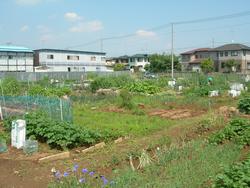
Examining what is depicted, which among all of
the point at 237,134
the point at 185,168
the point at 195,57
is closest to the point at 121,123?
the point at 237,134

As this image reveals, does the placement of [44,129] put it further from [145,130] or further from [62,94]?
[62,94]

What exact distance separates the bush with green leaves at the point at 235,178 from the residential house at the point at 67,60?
158 feet

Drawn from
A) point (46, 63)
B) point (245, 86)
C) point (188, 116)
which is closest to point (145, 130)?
point (188, 116)

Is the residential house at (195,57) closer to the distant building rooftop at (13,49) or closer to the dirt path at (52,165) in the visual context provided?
the distant building rooftop at (13,49)

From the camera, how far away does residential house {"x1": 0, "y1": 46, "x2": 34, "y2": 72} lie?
156 feet

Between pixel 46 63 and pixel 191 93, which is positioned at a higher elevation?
pixel 46 63

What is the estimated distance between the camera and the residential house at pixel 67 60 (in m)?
53.5

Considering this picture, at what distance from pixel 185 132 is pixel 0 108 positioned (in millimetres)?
6672

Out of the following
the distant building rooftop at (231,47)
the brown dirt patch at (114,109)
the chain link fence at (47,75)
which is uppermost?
the distant building rooftop at (231,47)

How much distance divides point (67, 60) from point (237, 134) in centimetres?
5046

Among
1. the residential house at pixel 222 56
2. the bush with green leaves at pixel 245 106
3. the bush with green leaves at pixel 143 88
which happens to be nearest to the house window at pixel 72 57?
the residential house at pixel 222 56

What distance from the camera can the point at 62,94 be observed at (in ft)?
72.4

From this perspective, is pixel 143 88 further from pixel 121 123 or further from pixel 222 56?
pixel 222 56

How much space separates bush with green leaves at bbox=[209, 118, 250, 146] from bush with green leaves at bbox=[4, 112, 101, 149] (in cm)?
311
